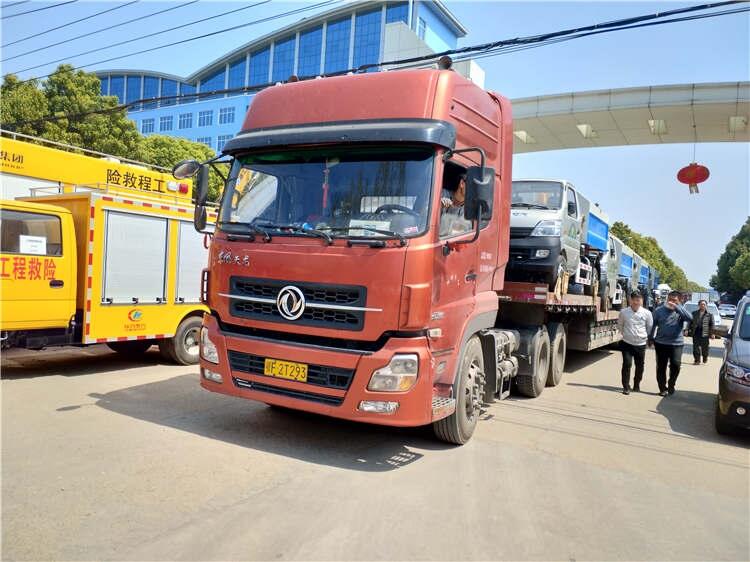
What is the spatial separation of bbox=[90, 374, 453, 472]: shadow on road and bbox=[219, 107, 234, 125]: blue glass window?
5453 cm

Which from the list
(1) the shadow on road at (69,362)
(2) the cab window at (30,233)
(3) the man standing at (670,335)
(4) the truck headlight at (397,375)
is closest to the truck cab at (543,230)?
(3) the man standing at (670,335)

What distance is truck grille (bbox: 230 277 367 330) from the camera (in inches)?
180

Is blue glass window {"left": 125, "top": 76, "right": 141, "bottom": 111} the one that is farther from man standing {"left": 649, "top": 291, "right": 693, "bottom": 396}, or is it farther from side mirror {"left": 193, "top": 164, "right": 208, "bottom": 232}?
man standing {"left": 649, "top": 291, "right": 693, "bottom": 396}

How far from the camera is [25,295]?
722 cm

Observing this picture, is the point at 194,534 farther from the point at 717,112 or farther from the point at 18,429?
the point at 717,112

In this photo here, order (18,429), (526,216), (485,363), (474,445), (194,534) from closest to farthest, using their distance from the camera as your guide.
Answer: (194,534) < (18,429) < (474,445) < (485,363) < (526,216)

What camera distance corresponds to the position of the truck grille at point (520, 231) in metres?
8.41

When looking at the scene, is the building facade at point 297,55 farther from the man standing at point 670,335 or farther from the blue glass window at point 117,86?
the man standing at point 670,335

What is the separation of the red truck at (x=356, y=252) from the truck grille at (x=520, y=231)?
2.89 m

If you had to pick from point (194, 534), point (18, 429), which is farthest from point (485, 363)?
point (18, 429)

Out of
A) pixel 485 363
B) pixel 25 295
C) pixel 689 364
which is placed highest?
pixel 25 295

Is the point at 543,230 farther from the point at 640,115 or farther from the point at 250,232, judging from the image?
the point at 640,115

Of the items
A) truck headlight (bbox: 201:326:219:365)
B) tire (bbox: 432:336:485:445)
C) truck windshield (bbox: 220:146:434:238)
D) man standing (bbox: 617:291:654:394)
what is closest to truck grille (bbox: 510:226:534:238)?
man standing (bbox: 617:291:654:394)

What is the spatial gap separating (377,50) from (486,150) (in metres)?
58.0
